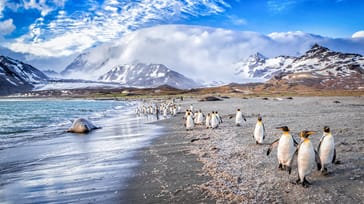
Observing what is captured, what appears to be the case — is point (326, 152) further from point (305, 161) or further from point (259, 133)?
point (259, 133)

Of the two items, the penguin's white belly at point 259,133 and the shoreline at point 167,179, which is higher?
the penguin's white belly at point 259,133

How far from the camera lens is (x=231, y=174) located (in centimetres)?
799

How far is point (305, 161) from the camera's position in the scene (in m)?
6.99

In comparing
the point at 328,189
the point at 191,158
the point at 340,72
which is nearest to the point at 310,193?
the point at 328,189

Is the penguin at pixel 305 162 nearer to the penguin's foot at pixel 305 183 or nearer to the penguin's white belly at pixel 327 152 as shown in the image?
the penguin's foot at pixel 305 183

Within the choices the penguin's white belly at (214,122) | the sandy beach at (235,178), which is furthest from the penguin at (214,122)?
the sandy beach at (235,178)

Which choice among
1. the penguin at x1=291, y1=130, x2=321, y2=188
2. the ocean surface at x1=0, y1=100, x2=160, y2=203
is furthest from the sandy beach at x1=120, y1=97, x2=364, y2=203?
the ocean surface at x1=0, y1=100, x2=160, y2=203

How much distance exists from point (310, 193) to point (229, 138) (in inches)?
296

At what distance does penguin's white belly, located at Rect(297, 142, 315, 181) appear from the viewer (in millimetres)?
6957

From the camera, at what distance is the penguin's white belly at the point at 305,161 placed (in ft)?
22.8

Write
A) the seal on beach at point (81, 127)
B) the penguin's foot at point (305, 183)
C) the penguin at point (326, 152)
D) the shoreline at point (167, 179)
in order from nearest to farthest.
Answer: the shoreline at point (167, 179) → the penguin's foot at point (305, 183) → the penguin at point (326, 152) → the seal on beach at point (81, 127)

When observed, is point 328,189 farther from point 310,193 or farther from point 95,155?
point 95,155

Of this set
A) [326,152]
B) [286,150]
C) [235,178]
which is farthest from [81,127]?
[326,152]

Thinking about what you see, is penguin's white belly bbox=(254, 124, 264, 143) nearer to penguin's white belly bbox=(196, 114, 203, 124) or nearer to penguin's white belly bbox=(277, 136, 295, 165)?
penguin's white belly bbox=(277, 136, 295, 165)
